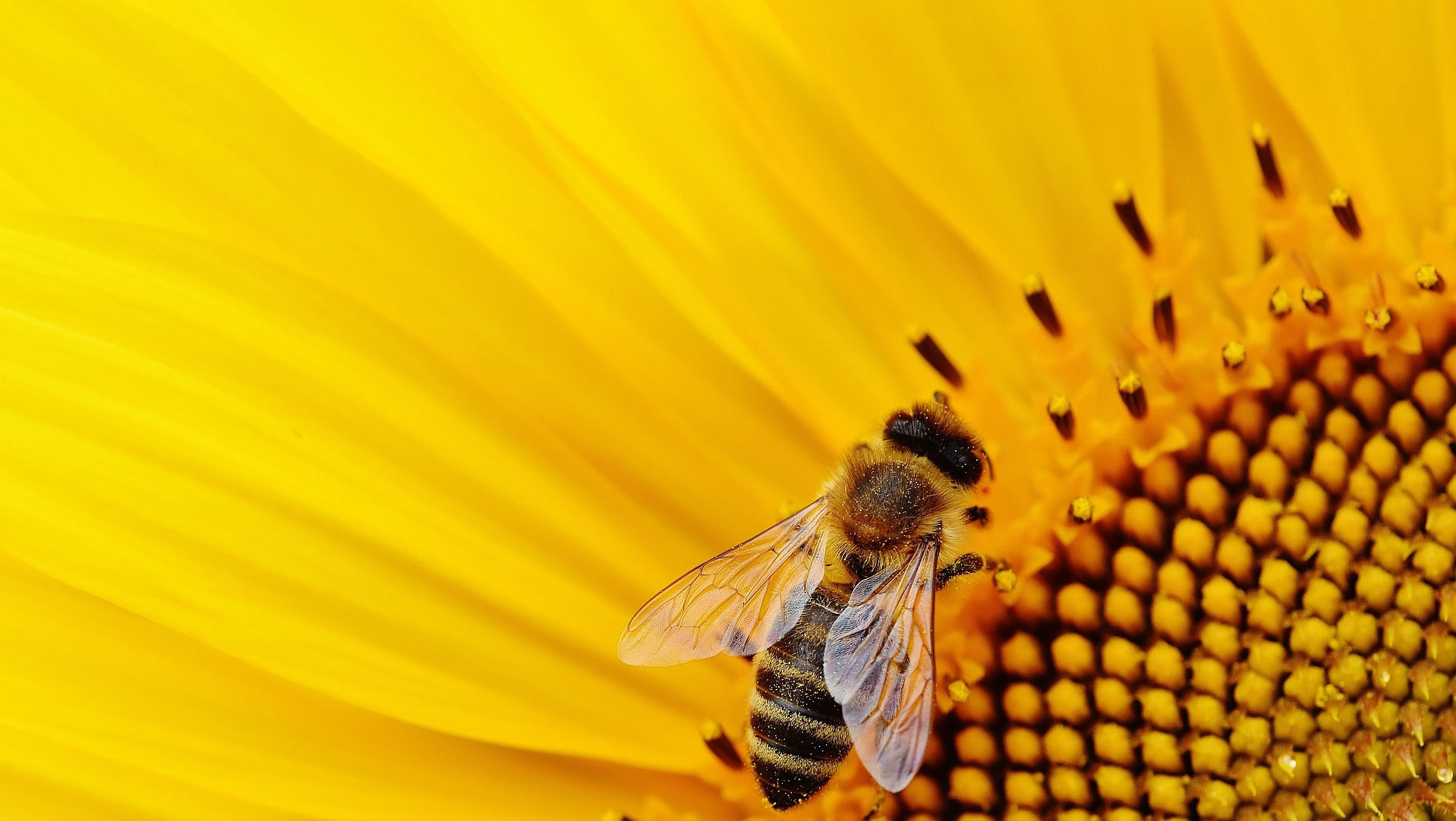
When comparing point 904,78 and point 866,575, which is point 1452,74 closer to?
point 904,78

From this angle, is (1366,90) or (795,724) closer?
(795,724)

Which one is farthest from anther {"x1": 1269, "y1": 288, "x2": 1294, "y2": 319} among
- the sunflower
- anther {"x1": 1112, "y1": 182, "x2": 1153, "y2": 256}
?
anther {"x1": 1112, "y1": 182, "x2": 1153, "y2": 256}

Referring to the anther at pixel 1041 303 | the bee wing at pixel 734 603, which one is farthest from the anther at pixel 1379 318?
the bee wing at pixel 734 603

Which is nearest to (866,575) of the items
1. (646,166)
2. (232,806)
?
(646,166)

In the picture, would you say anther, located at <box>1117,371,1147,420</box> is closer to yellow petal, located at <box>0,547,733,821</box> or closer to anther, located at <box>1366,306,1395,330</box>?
anther, located at <box>1366,306,1395,330</box>

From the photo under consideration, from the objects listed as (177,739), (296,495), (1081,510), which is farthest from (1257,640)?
(177,739)

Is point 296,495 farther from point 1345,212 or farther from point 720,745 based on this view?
point 1345,212

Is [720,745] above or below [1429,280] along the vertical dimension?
above
